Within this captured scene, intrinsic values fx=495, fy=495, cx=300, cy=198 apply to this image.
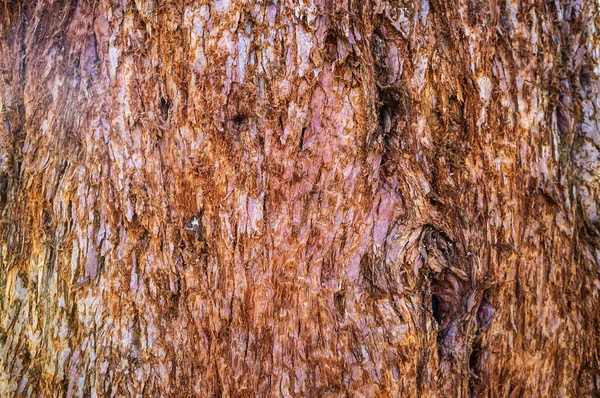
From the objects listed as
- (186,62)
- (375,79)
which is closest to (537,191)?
(375,79)

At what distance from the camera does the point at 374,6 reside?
56.8 inches

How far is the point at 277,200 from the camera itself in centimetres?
143

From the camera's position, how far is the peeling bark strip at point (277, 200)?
4.65 ft

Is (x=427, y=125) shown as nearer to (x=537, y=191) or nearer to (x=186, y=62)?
(x=537, y=191)

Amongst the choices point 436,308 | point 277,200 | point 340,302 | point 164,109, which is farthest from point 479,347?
point 164,109

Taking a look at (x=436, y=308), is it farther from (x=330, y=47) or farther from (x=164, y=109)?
(x=164, y=109)

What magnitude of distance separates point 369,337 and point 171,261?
2.02 feet

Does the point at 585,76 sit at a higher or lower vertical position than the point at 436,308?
higher

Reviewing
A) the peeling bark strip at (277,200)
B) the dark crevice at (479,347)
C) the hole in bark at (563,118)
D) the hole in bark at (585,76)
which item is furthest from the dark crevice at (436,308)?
the hole in bark at (585,76)

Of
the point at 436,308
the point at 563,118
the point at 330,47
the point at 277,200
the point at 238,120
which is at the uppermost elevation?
the point at 330,47

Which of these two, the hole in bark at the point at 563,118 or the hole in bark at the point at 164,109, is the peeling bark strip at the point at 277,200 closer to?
the hole in bark at the point at 164,109

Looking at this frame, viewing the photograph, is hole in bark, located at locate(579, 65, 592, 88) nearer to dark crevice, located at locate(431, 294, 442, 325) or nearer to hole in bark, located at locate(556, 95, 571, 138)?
hole in bark, located at locate(556, 95, 571, 138)

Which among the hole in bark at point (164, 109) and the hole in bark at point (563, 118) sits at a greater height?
the hole in bark at point (563, 118)

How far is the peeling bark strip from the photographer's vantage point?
1417mm
